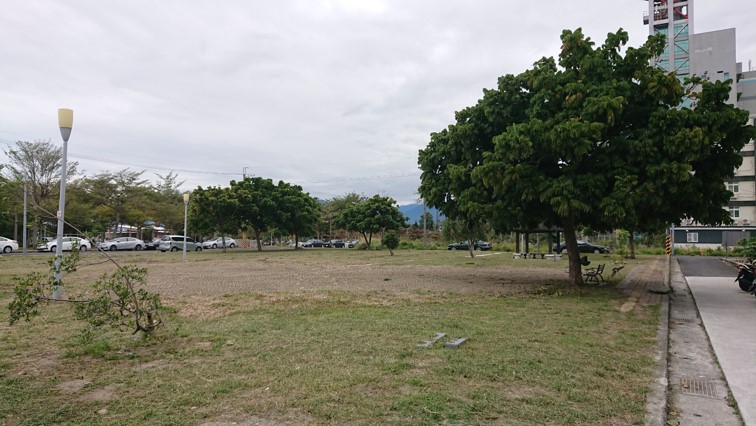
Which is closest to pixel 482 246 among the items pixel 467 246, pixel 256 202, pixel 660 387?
pixel 467 246

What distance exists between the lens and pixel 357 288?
42.6 ft

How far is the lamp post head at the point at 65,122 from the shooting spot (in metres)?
9.44

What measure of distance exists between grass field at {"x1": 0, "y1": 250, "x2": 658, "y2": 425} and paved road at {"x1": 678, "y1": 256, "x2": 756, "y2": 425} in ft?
2.68

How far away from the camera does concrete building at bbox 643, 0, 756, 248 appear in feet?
149

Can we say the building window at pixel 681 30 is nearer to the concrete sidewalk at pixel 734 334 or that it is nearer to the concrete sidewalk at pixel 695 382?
the concrete sidewalk at pixel 734 334

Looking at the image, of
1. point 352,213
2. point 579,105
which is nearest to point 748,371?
point 579,105

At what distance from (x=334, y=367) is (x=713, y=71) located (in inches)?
2633

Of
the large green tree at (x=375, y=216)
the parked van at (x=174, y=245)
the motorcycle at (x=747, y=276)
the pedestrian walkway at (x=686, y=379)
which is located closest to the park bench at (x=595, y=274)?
the motorcycle at (x=747, y=276)

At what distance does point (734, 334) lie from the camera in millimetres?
7594

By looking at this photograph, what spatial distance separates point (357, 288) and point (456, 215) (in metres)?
3.99

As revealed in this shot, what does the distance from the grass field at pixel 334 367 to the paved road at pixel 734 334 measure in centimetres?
82

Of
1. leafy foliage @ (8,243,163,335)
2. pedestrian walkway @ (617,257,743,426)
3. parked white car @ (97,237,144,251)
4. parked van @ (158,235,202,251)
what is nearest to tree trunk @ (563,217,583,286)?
pedestrian walkway @ (617,257,743,426)

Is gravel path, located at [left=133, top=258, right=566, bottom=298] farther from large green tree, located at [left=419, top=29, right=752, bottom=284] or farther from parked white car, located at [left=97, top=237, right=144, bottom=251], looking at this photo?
parked white car, located at [left=97, top=237, right=144, bottom=251]

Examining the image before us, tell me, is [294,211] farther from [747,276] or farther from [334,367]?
[334,367]
